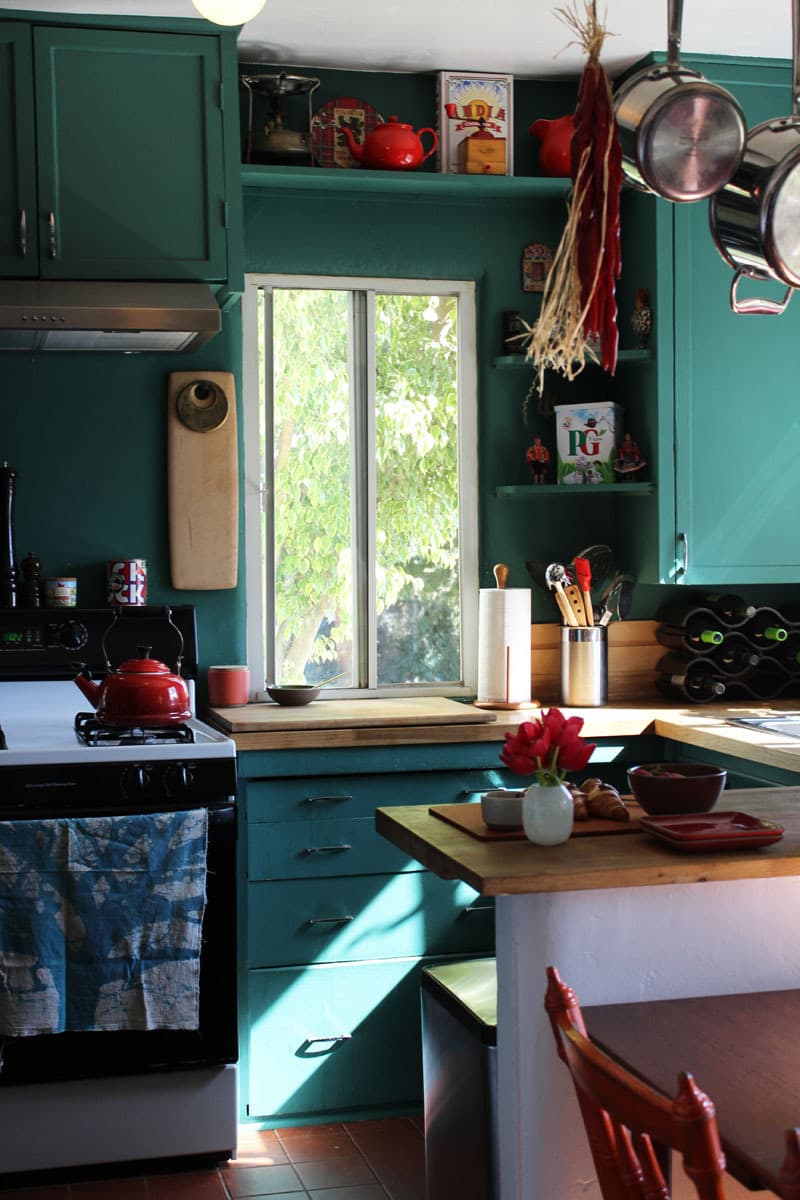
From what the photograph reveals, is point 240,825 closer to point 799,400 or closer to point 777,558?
point 777,558

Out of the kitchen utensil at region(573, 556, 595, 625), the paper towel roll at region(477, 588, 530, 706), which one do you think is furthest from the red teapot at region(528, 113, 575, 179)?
the paper towel roll at region(477, 588, 530, 706)

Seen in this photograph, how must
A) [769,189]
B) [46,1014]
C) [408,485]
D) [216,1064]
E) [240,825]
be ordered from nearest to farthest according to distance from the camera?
[769,189] < [46,1014] < [216,1064] < [240,825] < [408,485]

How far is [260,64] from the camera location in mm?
3820

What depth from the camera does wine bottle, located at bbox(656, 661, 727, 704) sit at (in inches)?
152

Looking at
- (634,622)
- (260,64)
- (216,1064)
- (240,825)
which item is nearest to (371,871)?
(240,825)

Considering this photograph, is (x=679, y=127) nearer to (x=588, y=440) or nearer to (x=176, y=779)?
(x=176, y=779)

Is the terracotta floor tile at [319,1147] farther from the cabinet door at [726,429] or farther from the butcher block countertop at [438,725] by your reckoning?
the cabinet door at [726,429]

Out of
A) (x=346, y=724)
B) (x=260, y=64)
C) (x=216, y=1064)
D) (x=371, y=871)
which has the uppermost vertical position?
(x=260, y=64)

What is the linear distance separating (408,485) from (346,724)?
94 cm

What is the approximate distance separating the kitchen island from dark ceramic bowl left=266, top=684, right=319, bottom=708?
1.64 meters

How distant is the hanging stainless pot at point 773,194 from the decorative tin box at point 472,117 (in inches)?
75.5

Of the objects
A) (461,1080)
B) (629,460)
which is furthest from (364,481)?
(461,1080)

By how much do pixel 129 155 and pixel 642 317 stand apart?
4.67 ft

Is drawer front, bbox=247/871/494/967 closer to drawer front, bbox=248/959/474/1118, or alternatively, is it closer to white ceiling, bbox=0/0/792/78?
drawer front, bbox=248/959/474/1118
